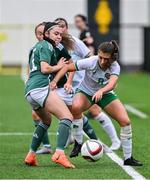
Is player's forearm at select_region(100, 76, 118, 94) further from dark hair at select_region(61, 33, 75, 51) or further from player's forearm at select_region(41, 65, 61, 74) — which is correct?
dark hair at select_region(61, 33, 75, 51)

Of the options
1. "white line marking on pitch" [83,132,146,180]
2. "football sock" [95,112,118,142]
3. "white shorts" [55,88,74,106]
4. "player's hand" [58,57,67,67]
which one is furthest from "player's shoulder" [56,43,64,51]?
"football sock" [95,112,118,142]

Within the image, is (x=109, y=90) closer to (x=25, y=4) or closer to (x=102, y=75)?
(x=102, y=75)

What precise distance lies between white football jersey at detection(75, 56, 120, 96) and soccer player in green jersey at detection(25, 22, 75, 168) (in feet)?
1.03

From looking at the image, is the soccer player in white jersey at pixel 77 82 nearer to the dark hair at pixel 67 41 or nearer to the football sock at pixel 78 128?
the football sock at pixel 78 128

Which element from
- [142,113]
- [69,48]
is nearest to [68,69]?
[69,48]

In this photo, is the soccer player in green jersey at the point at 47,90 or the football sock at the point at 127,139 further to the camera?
the football sock at the point at 127,139

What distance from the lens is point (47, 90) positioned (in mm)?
11430

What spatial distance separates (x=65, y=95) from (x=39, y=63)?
1010 mm

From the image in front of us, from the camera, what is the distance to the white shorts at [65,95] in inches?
486

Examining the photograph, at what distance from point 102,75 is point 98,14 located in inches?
957

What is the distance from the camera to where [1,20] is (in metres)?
37.7

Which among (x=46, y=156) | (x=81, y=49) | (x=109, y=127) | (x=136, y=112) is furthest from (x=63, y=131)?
(x=136, y=112)

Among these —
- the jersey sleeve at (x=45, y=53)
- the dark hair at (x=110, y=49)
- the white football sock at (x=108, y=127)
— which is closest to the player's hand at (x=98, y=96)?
the dark hair at (x=110, y=49)

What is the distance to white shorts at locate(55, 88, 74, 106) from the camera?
40.5 ft
